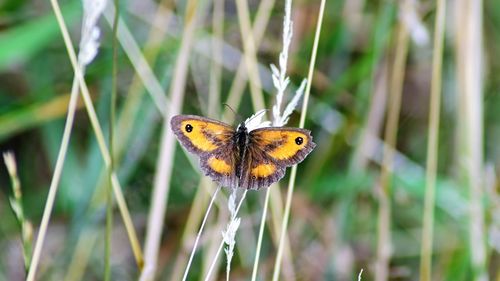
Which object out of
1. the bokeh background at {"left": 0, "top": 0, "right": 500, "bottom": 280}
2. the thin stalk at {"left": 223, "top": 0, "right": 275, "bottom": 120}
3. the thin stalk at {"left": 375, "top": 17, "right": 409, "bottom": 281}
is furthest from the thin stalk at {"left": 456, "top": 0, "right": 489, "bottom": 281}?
the thin stalk at {"left": 223, "top": 0, "right": 275, "bottom": 120}

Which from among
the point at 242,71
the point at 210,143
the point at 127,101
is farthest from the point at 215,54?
the point at 210,143

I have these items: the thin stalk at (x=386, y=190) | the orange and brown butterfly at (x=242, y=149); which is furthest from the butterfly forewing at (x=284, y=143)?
the thin stalk at (x=386, y=190)

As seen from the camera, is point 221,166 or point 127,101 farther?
point 127,101

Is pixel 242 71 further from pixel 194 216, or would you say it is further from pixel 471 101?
pixel 471 101

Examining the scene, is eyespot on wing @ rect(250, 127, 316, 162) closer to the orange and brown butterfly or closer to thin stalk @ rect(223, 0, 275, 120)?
the orange and brown butterfly

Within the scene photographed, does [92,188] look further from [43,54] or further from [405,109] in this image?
[405,109]

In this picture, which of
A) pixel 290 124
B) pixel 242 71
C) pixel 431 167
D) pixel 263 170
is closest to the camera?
pixel 263 170
